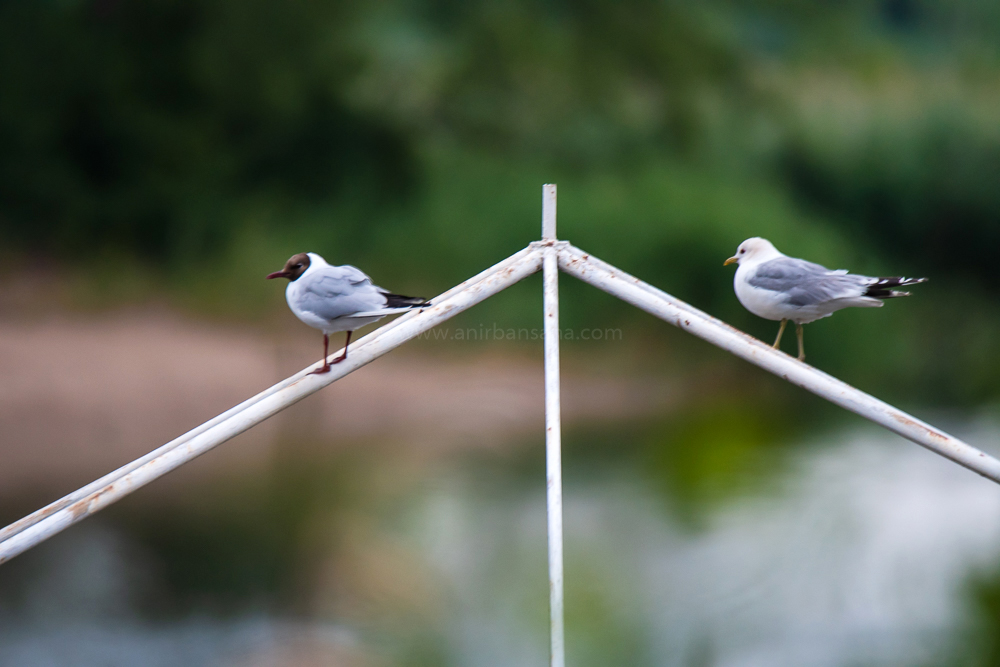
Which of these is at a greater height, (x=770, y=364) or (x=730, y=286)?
(x=730, y=286)

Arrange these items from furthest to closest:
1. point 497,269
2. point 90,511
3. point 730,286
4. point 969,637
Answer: point 730,286 → point 969,637 → point 497,269 → point 90,511

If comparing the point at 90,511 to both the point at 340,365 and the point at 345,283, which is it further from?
the point at 345,283

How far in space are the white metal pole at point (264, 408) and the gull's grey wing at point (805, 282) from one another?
0.56 m

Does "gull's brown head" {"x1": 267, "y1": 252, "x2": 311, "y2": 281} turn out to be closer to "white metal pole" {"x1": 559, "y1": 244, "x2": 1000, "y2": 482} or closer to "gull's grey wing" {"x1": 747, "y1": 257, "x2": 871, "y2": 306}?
"white metal pole" {"x1": 559, "y1": 244, "x2": 1000, "y2": 482}

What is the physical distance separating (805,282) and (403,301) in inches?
32.5

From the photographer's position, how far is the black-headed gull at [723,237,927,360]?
1.43 meters

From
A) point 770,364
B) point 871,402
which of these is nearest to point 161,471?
point 770,364

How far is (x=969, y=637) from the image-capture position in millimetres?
4070

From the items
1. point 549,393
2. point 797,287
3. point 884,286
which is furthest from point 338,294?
point 884,286

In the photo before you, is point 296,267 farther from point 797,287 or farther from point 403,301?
point 797,287

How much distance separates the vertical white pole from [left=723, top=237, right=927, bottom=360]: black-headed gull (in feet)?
1.71

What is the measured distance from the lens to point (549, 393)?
4.13ft

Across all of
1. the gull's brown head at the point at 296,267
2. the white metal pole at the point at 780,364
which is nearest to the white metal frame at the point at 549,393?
the white metal pole at the point at 780,364

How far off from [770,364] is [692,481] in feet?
12.1
